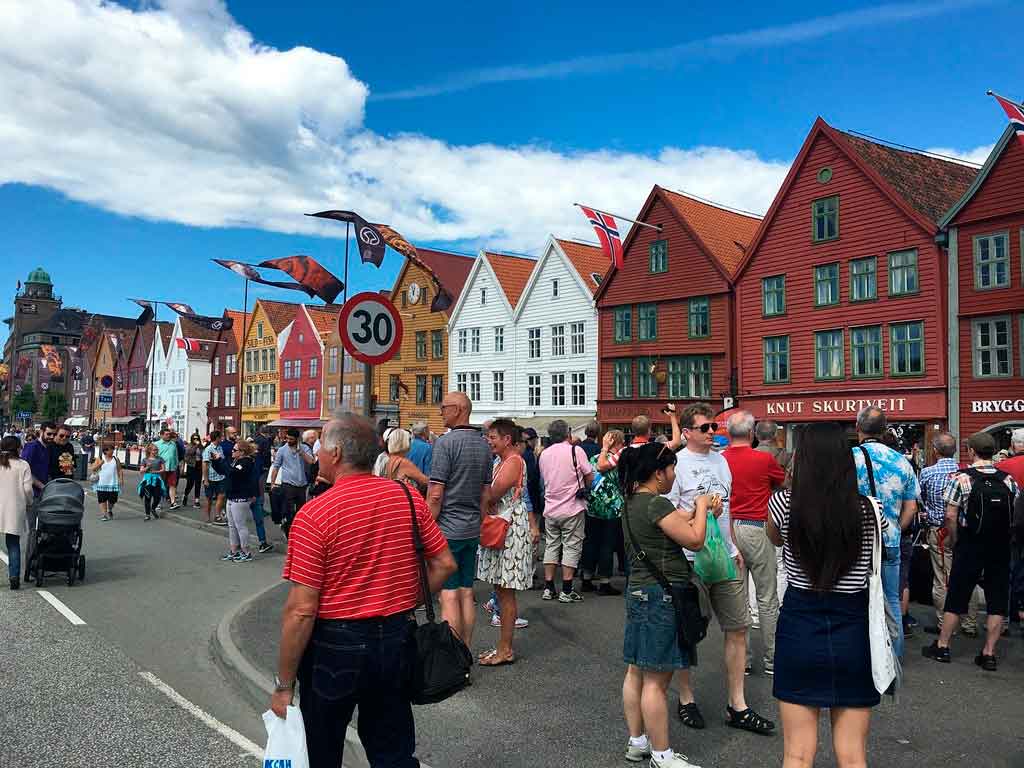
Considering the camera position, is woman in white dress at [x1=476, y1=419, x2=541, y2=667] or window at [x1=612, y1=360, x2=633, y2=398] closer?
woman in white dress at [x1=476, y1=419, x2=541, y2=667]

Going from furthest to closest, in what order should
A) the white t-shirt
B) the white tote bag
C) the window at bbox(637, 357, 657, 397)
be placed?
the window at bbox(637, 357, 657, 397), the white t-shirt, the white tote bag

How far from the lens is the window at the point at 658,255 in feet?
116

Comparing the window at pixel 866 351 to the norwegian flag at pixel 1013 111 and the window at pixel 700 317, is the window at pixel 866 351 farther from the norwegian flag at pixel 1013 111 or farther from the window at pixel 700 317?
the norwegian flag at pixel 1013 111

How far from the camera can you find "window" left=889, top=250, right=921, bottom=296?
27.6m

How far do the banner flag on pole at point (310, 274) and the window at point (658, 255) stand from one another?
22.6m

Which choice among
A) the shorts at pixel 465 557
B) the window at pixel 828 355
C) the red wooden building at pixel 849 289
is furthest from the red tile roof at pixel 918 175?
the shorts at pixel 465 557

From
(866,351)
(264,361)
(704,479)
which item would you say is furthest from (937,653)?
(264,361)

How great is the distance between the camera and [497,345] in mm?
43438

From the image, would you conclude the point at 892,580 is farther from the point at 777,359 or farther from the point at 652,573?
the point at 777,359

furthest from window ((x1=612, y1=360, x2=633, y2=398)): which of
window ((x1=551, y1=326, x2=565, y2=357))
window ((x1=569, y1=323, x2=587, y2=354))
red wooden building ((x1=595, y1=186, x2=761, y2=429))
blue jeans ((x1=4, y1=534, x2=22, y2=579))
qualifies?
blue jeans ((x1=4, y1=534, x2=22, y2=579))

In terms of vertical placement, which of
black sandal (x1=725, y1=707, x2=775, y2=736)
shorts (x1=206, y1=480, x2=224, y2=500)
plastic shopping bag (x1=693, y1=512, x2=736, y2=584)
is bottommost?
black sandal (x1=725, y1=707, x2=775, y2=736)

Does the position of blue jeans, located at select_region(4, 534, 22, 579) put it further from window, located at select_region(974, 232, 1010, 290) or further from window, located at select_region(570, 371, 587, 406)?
window, located at select_region(570, 371, 587, 406)

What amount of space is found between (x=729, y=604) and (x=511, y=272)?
40674 millimetres

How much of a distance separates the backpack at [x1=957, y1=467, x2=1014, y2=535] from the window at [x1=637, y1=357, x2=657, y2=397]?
27979 millimetres
